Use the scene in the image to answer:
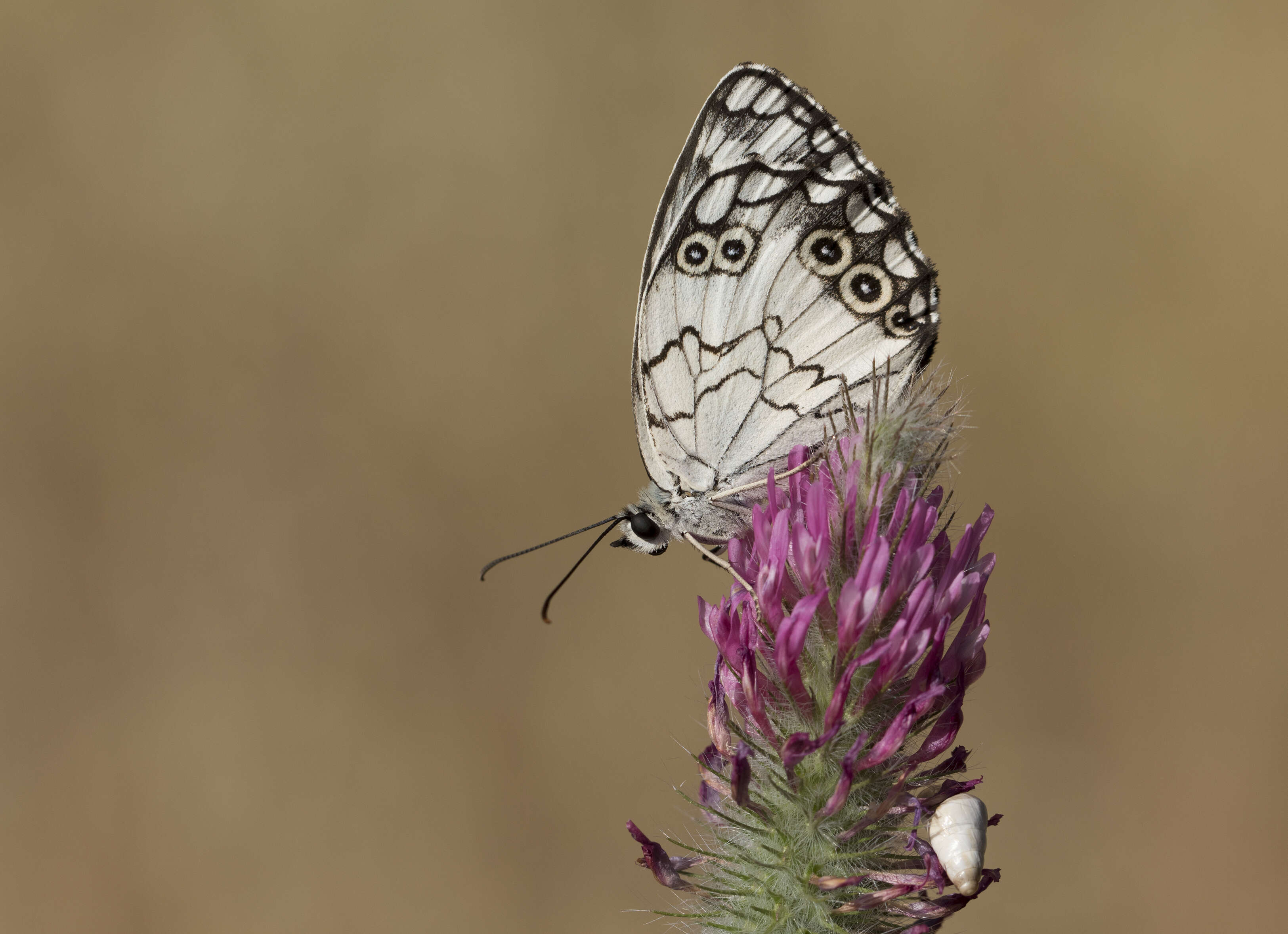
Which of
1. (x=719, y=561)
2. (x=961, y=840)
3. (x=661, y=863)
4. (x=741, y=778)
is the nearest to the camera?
(x=961, y=840)

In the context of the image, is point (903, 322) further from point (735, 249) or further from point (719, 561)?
point (719, 561)

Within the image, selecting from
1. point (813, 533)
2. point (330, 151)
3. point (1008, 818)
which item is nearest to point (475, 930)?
point (1008, 818)

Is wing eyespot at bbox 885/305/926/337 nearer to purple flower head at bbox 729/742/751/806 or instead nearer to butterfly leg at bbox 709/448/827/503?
butterfly leg at bbox 709/448/827/503

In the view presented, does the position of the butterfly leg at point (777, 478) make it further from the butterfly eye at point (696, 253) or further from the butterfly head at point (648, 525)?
the butterfly eye at point (696, 253)

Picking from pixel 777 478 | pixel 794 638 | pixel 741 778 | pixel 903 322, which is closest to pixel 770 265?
pixel 903 322

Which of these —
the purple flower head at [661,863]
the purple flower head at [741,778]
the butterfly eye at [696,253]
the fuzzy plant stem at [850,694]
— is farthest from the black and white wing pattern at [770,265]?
the purple flower head at [661,863]

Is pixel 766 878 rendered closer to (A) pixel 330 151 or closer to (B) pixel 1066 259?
(B) pixel 1066 259
